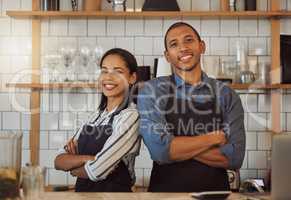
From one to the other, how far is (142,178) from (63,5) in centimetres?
130

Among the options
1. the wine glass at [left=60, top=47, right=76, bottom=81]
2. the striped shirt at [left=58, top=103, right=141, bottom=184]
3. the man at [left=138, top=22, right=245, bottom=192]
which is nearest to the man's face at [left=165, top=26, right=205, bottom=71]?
the man at [left=138, top=22, right=245, bottom=192]

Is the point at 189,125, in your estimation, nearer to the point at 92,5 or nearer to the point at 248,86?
the point at 248,86

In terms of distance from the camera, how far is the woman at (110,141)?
246 cm

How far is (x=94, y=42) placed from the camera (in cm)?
349

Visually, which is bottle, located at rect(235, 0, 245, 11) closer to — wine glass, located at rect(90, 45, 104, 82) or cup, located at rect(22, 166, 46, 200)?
wine glass, located at rect(90, 45, 104, 82)

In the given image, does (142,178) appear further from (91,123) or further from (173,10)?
(173,10)

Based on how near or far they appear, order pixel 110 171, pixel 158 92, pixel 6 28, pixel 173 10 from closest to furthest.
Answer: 1. pixel 110 171
2. pixel 158 92
3. pixel 173 10
4. pixel 6 28

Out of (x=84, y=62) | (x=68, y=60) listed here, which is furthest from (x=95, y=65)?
(x=68, y=60)

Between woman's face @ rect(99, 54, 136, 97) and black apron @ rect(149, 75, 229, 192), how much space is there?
0.85ft

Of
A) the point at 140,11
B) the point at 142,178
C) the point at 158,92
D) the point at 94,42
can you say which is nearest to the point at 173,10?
the point at 140,11

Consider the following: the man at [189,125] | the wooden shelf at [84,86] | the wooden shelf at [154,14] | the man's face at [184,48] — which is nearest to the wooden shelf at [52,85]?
the wooden shelf at [84,86]

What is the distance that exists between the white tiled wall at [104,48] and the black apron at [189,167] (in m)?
0.92

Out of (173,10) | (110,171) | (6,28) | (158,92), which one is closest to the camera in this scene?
(110,171)

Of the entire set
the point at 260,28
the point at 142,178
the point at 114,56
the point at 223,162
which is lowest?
the point at 142,178
